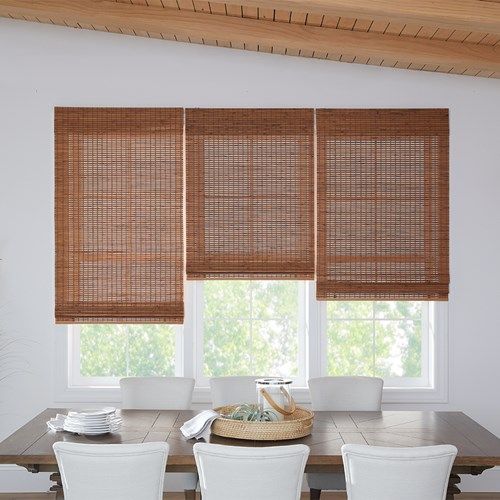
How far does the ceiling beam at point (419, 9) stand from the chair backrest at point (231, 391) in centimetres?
228

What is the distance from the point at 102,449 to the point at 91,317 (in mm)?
2493

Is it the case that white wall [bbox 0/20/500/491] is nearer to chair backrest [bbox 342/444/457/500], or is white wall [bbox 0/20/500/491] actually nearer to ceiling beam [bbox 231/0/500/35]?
ceiling beam [bbox 231/0/500/35]

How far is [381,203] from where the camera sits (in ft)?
19.6

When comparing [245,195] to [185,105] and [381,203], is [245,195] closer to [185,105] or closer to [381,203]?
[185,105]

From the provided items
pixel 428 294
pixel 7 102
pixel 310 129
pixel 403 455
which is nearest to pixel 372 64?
pixel 310 129

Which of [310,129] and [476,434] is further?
[310,129]

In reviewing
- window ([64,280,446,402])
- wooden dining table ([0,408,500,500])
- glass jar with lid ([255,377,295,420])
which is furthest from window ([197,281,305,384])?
glass jar with lid ([255,377,295,420])

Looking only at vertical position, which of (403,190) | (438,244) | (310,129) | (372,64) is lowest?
(438,244)

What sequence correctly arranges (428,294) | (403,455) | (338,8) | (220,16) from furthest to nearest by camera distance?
(428,294) → (220,16) → (338,8) → (403,455)

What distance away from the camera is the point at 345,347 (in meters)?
6.10

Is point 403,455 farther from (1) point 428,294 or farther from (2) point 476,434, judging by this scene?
(1) point 428,294

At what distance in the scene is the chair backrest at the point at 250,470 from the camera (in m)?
3.52

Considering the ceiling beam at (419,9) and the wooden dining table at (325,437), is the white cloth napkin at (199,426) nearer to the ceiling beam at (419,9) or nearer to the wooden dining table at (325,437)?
the wooden dining table at (325,437)

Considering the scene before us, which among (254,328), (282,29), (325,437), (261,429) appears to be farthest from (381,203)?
(261,429)
